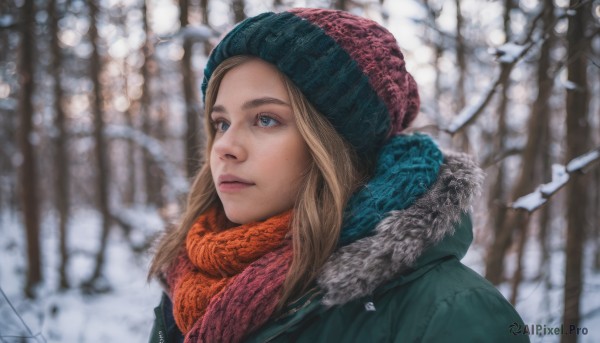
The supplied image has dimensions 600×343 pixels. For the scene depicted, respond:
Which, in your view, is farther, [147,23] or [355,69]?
[147,23]

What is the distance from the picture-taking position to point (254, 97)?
1.42m

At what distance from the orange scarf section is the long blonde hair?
9 centimetres

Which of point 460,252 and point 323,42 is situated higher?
point 323,42

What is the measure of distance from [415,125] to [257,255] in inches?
101

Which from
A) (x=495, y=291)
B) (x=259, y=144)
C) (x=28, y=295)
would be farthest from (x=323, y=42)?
(x=28, y=295)

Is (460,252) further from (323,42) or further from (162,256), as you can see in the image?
(162,256)

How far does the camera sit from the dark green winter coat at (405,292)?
108cm

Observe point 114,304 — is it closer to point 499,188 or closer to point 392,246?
point 499,188

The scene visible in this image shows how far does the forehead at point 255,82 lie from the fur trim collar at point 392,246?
0.59 m

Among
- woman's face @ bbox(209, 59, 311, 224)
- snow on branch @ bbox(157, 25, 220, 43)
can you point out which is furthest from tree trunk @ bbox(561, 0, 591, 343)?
snow on branch @ bbox(157, 25, 220, 43)

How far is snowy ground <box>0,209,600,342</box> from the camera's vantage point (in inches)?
97.5

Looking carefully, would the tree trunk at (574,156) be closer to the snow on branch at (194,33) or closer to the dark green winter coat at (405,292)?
the dark green winter coat at (405,292)

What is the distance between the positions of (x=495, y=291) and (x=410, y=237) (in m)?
0.30

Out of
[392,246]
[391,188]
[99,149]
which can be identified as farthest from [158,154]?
[392,246]
